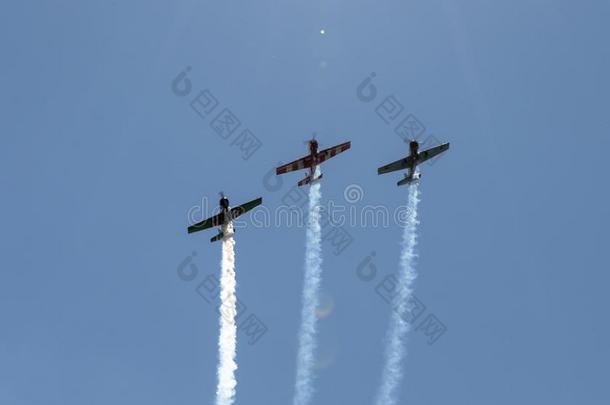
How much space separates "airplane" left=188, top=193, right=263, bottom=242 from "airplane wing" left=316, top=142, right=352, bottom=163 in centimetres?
1017

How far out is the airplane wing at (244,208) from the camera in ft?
254

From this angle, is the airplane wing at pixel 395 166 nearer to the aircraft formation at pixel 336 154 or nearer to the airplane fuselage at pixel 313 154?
the aircraft formation at pixel 336 154

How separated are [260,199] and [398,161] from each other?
1821 centimetres

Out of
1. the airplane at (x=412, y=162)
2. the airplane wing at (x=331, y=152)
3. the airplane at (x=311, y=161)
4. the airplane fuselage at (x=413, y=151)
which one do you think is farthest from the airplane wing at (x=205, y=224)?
the airplane fuselage at (x=413, y=151)

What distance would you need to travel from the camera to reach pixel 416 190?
84812mm

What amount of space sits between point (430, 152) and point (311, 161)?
48.4 feet

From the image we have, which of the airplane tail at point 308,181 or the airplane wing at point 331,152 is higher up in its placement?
the airplane wing at point 331,152

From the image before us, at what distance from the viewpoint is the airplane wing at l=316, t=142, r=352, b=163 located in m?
83.5

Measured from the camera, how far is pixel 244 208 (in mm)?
78500

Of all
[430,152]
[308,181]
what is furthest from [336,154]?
[430,152]

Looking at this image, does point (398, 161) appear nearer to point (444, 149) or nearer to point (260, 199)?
point (444, 149)

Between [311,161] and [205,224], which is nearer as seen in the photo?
[205,224]

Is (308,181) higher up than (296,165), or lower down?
lower down

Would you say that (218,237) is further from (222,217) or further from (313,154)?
(313,154)
